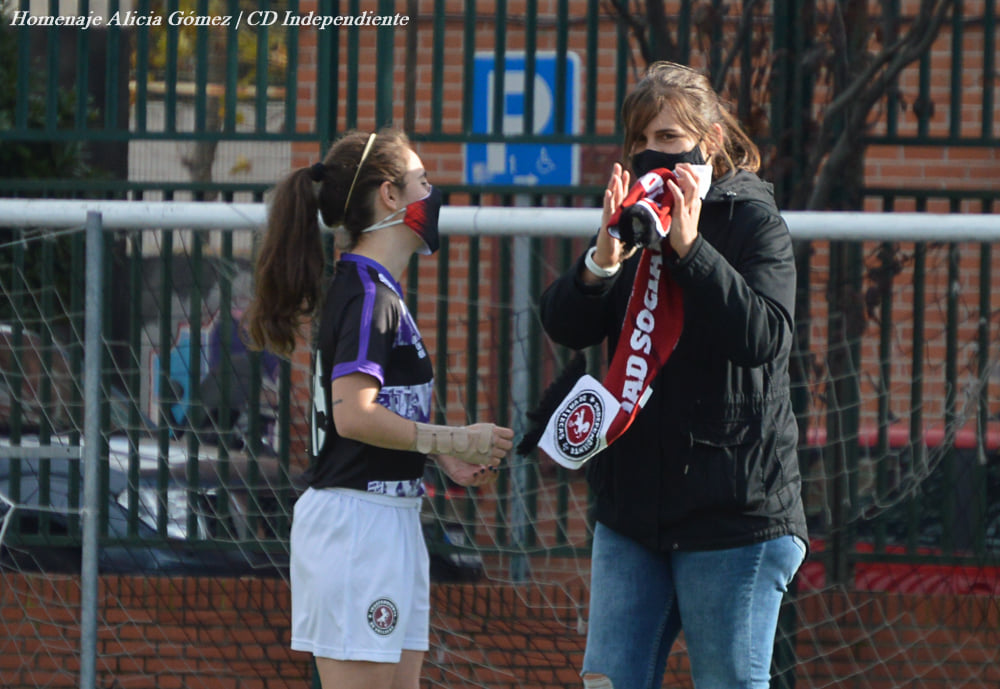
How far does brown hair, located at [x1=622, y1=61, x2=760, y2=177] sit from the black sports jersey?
63cm

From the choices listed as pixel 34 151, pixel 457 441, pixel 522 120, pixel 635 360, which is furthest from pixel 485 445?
pixel 34 151

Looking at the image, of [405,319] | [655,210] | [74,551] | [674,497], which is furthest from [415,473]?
[74,551]

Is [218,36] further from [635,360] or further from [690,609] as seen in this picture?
[690,609]

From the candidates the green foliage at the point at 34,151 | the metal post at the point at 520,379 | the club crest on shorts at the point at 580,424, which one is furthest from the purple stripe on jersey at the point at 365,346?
the green foliage at the point at 34,151

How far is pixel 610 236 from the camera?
2.70 metres

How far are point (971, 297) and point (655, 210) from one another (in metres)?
1.98

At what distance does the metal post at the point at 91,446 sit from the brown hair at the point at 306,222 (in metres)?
0.78

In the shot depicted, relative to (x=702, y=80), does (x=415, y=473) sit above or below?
below

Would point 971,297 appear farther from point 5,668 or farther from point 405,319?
point 5,668

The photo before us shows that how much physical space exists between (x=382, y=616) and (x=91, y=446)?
123cm

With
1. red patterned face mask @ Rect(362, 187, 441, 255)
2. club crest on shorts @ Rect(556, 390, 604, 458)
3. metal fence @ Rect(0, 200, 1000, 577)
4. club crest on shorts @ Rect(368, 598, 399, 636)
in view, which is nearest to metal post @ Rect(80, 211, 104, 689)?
metal fence @ Rect(0, 200, 1000, 577)

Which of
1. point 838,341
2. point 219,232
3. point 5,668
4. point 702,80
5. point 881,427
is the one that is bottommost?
point 5,668

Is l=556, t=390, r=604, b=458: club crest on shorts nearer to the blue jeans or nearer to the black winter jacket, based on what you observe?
the black winter jacket

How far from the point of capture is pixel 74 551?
422 cm
